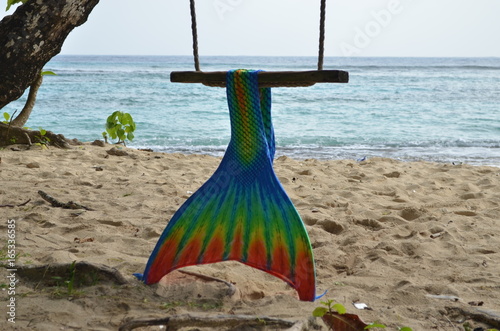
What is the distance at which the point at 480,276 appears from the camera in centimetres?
269

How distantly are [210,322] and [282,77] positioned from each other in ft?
3.31

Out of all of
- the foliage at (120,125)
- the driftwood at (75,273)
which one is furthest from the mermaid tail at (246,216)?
the foliage at (120,125)

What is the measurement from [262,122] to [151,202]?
5.90 feet

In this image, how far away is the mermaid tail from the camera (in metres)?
2.32

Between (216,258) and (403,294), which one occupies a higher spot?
(216,258)

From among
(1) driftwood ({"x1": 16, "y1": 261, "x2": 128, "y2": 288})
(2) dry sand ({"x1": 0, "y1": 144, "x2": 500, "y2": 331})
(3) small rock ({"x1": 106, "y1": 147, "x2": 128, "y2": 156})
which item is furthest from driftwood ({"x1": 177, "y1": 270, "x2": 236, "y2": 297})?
(3) small rock ({"x1": 106, "y1": 147, "x2": 128, "y2": 156})

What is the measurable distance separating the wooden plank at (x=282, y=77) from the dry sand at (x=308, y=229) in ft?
3.01

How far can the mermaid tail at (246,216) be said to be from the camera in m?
2.32

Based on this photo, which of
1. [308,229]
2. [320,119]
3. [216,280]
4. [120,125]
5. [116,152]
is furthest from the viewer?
[320,119]

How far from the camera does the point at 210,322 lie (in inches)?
76.0

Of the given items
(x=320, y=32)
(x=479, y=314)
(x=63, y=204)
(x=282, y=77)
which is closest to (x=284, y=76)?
(x=282, y=77)

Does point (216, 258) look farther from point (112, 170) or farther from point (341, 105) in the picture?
point (341, 105)

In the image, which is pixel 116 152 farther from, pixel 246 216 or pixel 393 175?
pixel 246 216

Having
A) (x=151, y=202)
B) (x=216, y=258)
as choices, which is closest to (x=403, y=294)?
(x=216, y=258)
